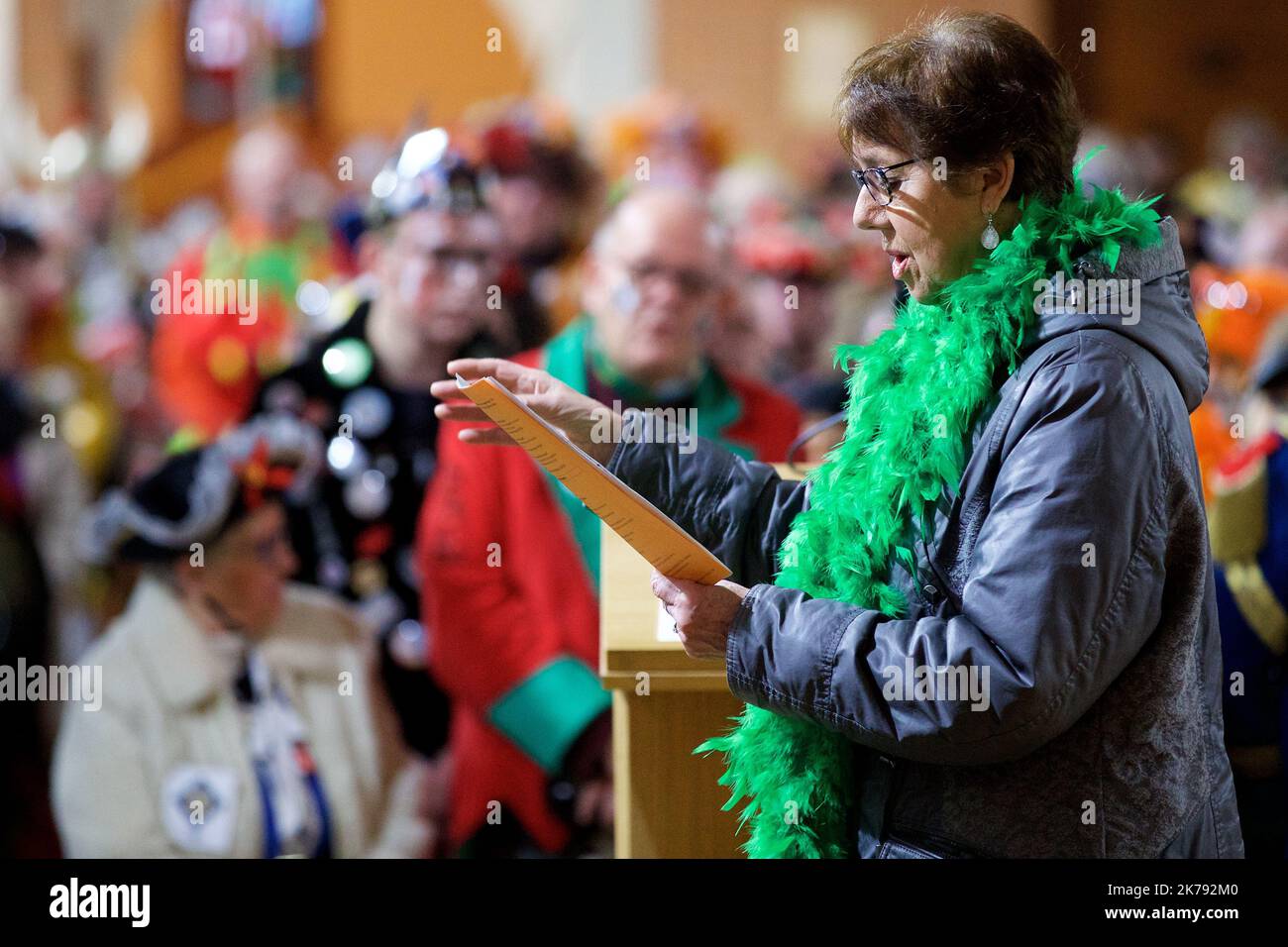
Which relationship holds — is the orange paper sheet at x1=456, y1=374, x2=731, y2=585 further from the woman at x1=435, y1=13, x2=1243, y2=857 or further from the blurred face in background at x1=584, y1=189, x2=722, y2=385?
the blurred face in background at x1=584, y1=189, x2=722, y2=385

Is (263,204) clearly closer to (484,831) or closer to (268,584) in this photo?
(268,584)

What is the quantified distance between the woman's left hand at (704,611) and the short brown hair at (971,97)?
1.45 feet

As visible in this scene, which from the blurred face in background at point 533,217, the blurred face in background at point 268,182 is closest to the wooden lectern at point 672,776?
the blurred face in background at point 533,217

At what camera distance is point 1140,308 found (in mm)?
1351

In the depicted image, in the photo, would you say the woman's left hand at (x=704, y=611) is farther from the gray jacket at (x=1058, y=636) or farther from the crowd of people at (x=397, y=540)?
the crowd of people at (x=397, y=540)

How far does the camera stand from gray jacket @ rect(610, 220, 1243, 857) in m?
1.26

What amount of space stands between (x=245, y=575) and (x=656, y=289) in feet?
3.40

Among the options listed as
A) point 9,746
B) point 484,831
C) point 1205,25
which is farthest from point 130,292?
point 1205,25

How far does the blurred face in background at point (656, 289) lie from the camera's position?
126 inches

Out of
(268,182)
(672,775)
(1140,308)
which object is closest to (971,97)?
(1140,308)

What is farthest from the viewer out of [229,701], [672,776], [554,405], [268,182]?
[268,182]

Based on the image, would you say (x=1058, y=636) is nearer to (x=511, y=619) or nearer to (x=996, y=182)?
(x=996, y=182)

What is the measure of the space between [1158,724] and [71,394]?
3802 millimetres

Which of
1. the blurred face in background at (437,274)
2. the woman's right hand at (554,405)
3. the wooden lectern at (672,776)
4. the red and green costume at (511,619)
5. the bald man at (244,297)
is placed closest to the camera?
the woman's right hand at (554,405)
